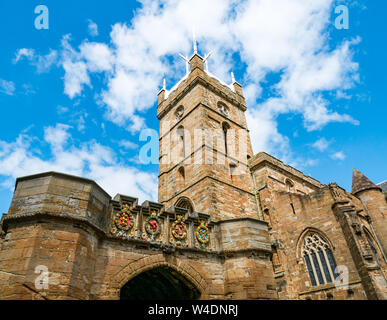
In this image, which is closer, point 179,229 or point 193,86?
point 179,229

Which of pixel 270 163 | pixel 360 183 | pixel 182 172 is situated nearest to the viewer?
pixel 270 163

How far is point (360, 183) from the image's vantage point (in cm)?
1923

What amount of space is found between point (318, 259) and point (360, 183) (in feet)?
27.8

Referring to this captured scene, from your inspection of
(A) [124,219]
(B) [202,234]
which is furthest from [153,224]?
(B) [202,234]

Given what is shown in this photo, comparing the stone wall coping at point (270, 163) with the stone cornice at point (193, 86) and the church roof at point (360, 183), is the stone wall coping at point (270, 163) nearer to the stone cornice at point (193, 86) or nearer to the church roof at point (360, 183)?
the church roof at point (360, 183)

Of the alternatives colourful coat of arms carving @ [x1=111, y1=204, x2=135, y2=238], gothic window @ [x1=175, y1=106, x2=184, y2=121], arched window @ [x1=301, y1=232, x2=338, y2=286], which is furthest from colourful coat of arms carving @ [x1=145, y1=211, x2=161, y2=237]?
gothic window @ [x1=175, y1=106, x2=184, y2=121]

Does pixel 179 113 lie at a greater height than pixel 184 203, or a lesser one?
greater


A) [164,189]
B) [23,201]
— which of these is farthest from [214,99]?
[23,201]

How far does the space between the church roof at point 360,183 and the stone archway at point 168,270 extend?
624 inches

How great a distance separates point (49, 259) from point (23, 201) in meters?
1.37

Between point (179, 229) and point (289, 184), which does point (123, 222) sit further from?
point (289, 184)

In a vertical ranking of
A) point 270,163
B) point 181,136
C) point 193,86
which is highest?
point 193,86

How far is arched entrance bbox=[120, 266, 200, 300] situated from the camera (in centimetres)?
694

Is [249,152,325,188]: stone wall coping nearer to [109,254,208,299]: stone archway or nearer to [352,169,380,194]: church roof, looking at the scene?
[352,169,380,194]: church roof
